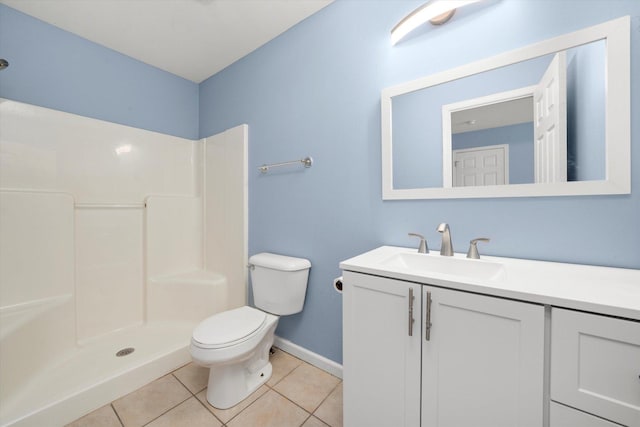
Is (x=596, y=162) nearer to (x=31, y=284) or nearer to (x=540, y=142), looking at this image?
(x=540, y=142)

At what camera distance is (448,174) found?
47.2 inches

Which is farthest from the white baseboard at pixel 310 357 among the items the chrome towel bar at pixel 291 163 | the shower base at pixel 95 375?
the chrome towel bar at pixel 291 163

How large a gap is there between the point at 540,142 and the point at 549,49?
35 centimetres

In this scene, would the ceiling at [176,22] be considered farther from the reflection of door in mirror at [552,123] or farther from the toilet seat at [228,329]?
the toilet seat at [228,329]

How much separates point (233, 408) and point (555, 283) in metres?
1.54

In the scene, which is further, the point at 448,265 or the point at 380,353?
the point at 448,265

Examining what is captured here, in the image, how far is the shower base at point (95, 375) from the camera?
1204mm

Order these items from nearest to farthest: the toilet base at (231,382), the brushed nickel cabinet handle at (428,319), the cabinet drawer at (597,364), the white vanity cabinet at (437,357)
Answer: the cabinet drawer at (597,364), the white vanity cabinet at (437,357), the brushed nickel cabinet handle at (428,319), the toilet base at (231,382)

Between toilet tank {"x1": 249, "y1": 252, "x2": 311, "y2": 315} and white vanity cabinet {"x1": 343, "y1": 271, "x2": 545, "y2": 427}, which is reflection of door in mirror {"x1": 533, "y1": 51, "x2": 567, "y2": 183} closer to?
white vanity cabinet {"x1": 343, "y1": 271, "x2": 545, "y2": 427}

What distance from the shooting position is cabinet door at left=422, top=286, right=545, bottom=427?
685 millimetres

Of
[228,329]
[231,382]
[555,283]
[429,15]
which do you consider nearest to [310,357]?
[231,382]

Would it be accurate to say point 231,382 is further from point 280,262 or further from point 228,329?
point 280,262

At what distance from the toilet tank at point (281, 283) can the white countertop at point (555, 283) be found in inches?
25.6

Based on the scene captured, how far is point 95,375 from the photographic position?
4.69ft
